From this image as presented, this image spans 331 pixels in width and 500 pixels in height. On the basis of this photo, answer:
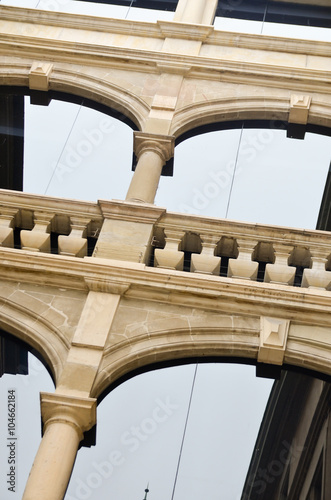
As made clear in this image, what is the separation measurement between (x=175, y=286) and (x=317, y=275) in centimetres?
136

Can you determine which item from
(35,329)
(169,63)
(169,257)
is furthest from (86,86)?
(35,329)

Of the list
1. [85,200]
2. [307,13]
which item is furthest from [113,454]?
[307,13]

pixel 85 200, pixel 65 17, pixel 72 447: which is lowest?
pixel 72 447

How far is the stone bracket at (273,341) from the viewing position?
27.7 feet

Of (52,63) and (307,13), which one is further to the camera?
(307,13)

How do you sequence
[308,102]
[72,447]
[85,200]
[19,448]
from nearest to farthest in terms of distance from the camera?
[72,447] → [19,448] → [85,200] → [308,102]

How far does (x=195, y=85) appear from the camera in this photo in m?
11.8

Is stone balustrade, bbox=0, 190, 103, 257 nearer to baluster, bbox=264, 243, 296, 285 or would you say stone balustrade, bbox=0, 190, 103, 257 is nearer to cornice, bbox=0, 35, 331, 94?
baluster, bbox=264, 243, 296, 285

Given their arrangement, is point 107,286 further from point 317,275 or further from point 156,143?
point 156,143

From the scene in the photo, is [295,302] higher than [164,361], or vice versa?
[295,302]

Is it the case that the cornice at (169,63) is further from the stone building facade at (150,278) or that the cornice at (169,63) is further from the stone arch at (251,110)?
the stone arch at (251,110)

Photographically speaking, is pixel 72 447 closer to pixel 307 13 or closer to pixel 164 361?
pixel 164 361

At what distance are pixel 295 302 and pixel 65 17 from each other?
19.9ft

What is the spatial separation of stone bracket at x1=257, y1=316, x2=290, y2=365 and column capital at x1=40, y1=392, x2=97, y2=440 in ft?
5.48
